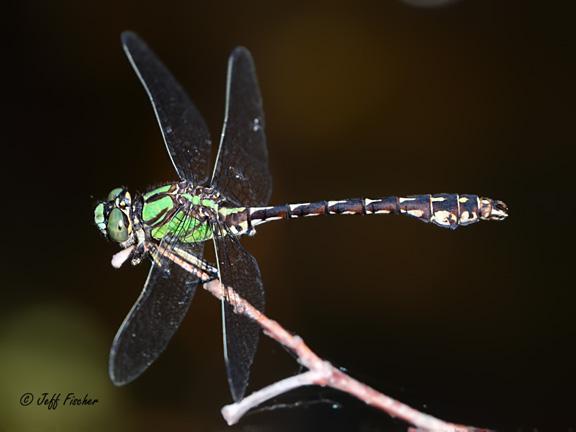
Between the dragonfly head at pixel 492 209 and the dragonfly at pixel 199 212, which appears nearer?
the dragonfly at pixel 199 212

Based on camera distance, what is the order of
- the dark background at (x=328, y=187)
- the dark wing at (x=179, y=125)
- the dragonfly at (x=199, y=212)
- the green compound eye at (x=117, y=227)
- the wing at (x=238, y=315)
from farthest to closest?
the dark background at (x=328, y=187), the dark wing at (x=179, y=125), the green compound eye at (x=117, y=227), the dragonfly at (x=199, y=212), the wing at (x=238, y=315)

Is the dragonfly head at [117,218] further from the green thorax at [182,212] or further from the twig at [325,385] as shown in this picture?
the twig at [325,385]

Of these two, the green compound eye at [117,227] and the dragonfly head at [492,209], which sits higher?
the green compound eye at [117,227]

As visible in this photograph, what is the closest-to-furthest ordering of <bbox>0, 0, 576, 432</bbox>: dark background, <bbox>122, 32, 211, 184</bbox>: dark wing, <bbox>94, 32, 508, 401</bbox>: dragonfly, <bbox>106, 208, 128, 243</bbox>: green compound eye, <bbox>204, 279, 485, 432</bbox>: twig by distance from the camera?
1. <bbox>204, 279, 485, 432</bbox>: twig
2. <bbox>94, 32, 508, 401</bbox>: dragonfly
3. <bbox>106, 208, 128, 243</bbox>: green compound eye
4. <bbox>122, 32, 211, 184</bbox>: dark wing
5. <bbox>0, 0, 576, 432</bbox>: dark background

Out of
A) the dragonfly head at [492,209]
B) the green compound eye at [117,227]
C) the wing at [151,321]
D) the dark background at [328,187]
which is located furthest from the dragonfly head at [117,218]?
the dragonfly head at [492,209]

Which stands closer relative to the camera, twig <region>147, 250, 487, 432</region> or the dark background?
twig <region>147, 250, 487, 432</region>

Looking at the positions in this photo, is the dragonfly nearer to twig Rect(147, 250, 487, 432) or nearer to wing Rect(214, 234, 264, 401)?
wing Rect(214, 234, 264, 401)

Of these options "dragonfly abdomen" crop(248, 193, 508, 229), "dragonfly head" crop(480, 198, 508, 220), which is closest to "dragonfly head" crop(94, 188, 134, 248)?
"dragonfly abdomen" crop(248, 193, 508, 229)

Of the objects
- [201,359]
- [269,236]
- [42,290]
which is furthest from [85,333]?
[269,236]
